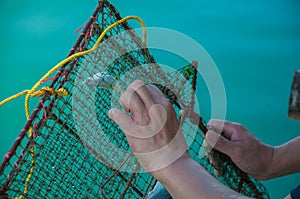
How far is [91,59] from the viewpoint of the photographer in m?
0.62

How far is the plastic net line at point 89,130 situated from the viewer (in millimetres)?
563

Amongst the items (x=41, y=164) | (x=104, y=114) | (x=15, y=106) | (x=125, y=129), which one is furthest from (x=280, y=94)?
(x=125, y=129)

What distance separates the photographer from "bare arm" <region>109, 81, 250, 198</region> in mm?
361

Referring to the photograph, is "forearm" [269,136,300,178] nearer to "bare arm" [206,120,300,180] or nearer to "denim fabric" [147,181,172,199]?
"bare arm" [206,120,300,180]

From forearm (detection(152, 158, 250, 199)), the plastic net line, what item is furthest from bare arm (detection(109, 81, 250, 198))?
the plastic net line

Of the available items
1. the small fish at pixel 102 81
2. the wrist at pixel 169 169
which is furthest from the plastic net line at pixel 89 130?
the wrist at pixel 169 169

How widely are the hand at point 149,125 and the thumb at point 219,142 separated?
193 millimetres

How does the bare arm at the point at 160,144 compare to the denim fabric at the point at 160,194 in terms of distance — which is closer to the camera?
the bare arm at the point at 160,144

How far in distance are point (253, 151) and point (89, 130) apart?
0.88 feet

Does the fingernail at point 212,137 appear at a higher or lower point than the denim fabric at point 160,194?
higher

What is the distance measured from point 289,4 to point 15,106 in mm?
1729

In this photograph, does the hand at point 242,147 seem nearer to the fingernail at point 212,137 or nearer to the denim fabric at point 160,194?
the fingernail at point 212,137

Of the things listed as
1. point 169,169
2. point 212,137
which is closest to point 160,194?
point 212,137

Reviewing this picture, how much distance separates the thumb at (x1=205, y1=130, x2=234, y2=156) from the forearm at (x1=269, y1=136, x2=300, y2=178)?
0.23 ft
